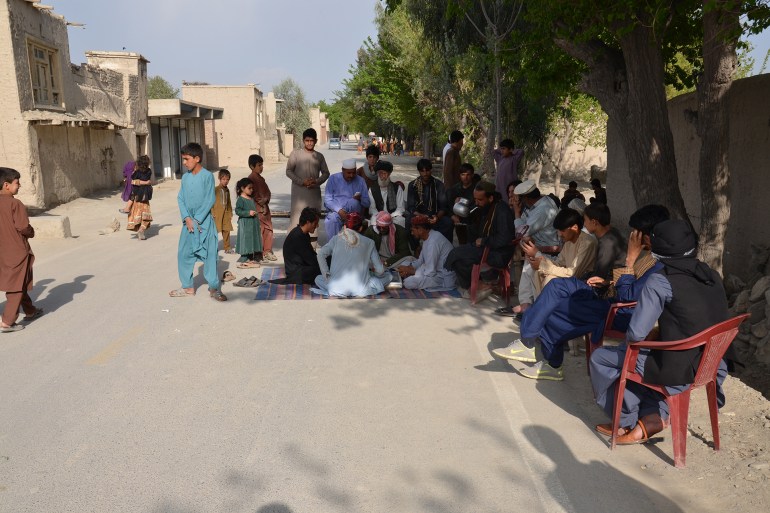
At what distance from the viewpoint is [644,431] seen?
3.98 meters

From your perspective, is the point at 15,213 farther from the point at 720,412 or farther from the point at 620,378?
the point at 720,412

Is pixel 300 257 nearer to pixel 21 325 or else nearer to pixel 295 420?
pixel 21 325

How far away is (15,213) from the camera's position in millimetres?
6332

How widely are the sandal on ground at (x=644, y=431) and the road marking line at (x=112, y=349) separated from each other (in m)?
4.11

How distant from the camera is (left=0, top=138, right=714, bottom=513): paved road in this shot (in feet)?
11.2

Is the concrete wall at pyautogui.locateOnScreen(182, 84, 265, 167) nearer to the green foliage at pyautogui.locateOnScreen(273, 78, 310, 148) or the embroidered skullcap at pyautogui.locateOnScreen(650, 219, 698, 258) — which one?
the green foliage at pyautogui.locateOnScreen(273, 78, 310, 148)

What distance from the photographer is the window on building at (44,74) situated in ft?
55.5

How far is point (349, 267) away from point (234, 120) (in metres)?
36.1

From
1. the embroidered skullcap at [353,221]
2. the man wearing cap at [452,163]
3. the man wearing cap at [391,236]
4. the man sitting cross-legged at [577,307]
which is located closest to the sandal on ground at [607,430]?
the man sitting cross-legged at [577,307]

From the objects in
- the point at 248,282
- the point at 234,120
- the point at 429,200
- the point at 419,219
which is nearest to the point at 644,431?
→ the point at 419,219

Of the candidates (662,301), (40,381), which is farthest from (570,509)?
(40,381)

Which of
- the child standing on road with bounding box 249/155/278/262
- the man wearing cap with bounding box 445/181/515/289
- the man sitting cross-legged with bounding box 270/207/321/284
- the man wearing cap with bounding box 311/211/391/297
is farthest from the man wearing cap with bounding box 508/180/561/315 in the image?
the child standing on road with bounding box 249/155/278/262

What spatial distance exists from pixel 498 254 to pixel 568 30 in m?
2.78

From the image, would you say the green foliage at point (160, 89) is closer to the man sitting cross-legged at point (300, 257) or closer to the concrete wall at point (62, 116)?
the concrete wall at point (62, 116)
